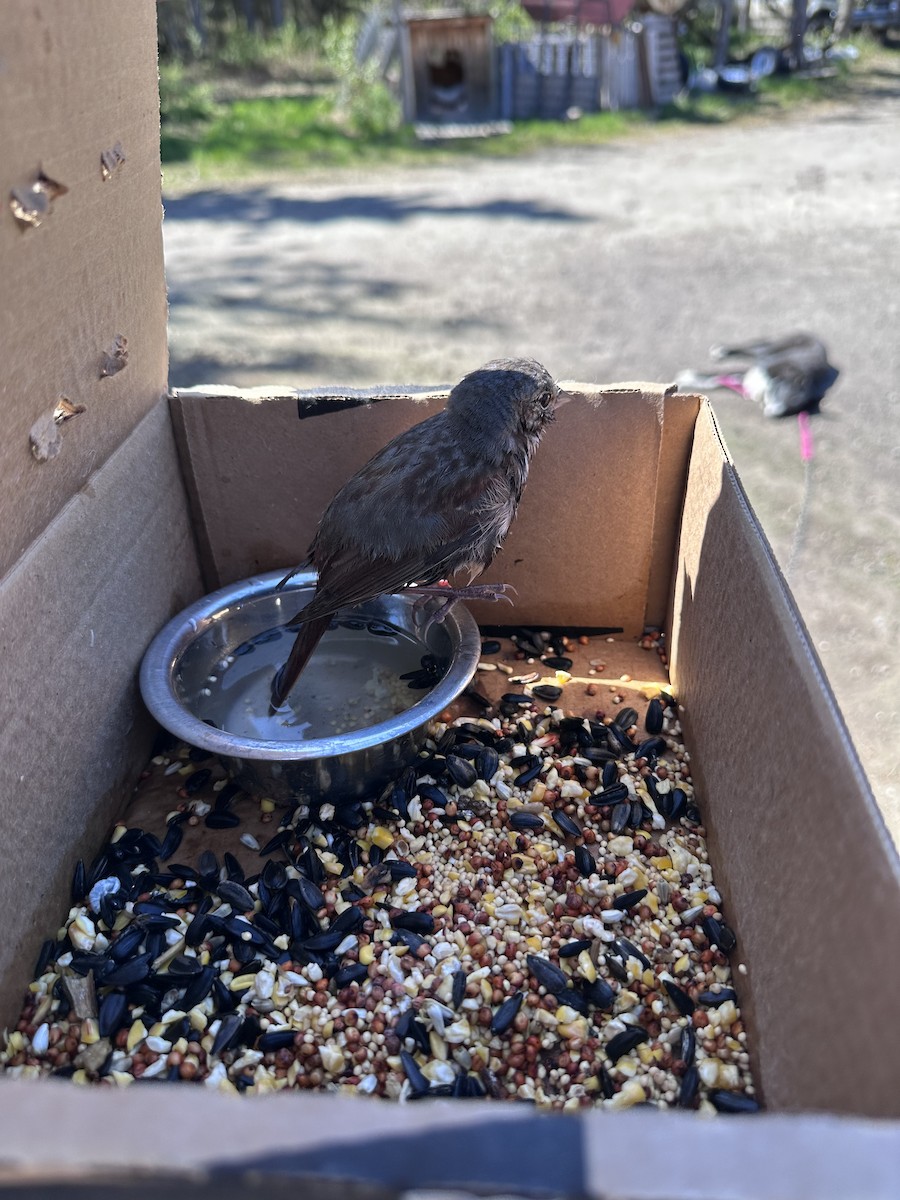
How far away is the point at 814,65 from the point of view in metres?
15.2

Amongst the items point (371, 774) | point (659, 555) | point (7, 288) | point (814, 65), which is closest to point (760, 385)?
point (659, 555)

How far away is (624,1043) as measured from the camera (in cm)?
190

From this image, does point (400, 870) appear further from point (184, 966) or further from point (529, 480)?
point (529, 480)

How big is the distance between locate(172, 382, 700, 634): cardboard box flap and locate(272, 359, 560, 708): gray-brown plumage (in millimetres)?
209

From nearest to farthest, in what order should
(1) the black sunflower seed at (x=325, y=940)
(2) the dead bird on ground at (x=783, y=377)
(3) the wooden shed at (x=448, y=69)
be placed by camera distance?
(1) the black sunflower seed at (x=325, y=940), (2) the dead bird on ground at (x=783, y=377), (3) the wooden shed at (x=448, y=69)

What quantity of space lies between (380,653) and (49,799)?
3.44 ft

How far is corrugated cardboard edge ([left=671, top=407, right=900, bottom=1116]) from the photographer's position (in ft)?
4.37

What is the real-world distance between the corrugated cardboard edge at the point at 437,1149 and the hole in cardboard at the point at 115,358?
1787mm

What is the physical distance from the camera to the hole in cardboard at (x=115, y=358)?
238cm

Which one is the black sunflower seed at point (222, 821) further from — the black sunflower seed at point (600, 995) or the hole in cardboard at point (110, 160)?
the hole in cardboard at point (110, 160)

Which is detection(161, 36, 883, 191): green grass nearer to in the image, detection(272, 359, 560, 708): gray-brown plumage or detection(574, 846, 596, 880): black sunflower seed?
detection(272, 359, 560, 708): gray-brown plumage

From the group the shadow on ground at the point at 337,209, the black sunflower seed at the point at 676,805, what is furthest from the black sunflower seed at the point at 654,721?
the shadow on ground at the point at 337,209

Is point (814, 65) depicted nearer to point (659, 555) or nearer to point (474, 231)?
point (474, 231)

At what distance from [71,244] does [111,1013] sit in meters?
1.61
